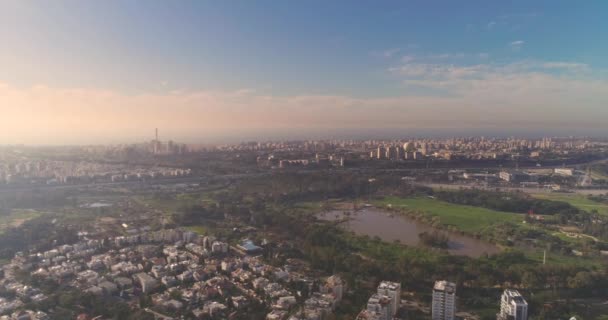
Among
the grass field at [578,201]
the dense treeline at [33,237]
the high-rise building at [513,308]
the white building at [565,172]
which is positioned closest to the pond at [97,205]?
the dense treeline at [33,237]

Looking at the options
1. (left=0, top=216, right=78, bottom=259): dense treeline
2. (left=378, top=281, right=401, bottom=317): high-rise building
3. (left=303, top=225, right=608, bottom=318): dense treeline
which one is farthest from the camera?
(left=0, top=216, right=78, bottom=259): dense treeline

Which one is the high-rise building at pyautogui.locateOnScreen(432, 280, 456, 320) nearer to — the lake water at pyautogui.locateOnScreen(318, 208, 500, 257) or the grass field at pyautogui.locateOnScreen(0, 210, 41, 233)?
the lake water at pyautogui.locateOnScreen(318, 208, 500, 257)

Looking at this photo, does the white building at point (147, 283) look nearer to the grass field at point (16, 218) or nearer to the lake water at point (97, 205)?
the grass field at point (16, 218)

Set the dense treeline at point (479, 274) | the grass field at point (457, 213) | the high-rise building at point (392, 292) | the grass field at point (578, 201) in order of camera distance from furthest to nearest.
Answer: the grass field at point (578, 201) < the grass field at point (457, 213) < the dense treeline at point (479, 274) < the high-rise building at point (392, 292)

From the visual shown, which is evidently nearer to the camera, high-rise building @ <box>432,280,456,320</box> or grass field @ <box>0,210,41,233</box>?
high-rise building @ <box>432,280,456,320</box>

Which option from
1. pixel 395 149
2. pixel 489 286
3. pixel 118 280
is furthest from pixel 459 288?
pixel 395 149

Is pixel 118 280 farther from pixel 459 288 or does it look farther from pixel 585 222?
pixel 585 222

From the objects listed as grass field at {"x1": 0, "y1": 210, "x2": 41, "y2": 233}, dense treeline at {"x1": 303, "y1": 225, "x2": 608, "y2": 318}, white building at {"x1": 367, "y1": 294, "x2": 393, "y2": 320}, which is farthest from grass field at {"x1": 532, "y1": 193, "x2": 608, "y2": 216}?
grass field at {"x1": 0, "y1": 210, "x2": 41, "y2": 233}
